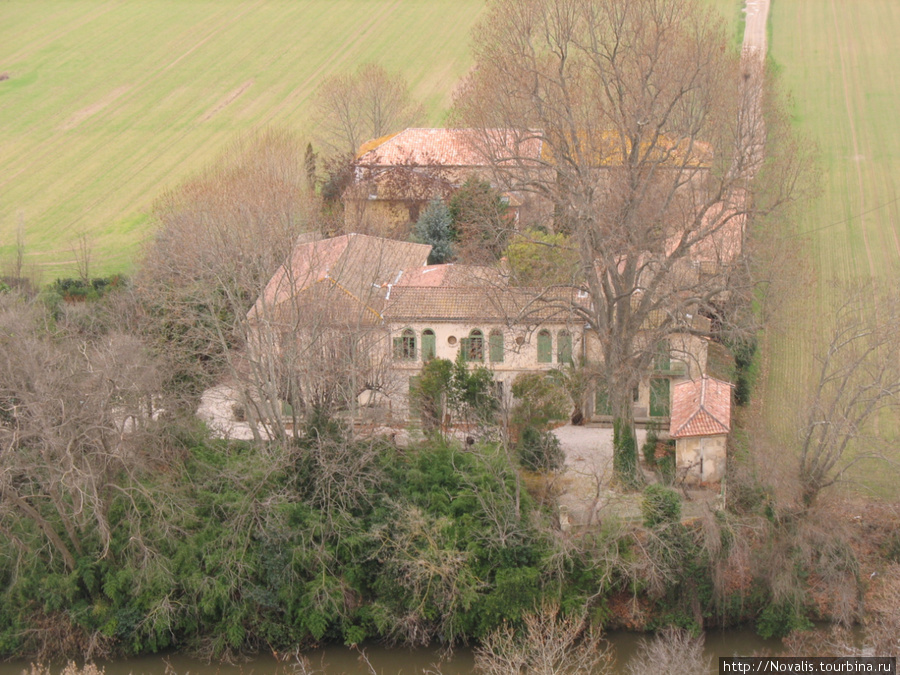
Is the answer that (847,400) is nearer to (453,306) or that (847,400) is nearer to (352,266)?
(453,306)

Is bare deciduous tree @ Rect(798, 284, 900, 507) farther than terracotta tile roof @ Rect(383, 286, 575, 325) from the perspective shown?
No

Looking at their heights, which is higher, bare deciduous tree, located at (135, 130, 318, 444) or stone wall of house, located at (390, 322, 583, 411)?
bare deciduous tree, located at (135, 130, 318, 444)

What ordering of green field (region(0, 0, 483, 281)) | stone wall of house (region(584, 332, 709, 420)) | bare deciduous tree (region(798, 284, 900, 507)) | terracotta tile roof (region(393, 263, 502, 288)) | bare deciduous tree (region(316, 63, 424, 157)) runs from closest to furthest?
Result: bare deciduous tree (region(798, 284, 900, 507)), terracotta tile roof (region(393, 263, 502, 288)), stone wall of house (region(584, 332, 709, 420)), green field (region(0, 0, 483, 281)), bare deciduous tree (region(316, 63, 424, 157))

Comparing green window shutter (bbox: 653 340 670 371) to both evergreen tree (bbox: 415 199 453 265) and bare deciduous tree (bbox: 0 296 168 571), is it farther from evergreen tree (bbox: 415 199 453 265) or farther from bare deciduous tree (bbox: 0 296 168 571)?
bare deciduous tree (bbox: 0 296 168 571)

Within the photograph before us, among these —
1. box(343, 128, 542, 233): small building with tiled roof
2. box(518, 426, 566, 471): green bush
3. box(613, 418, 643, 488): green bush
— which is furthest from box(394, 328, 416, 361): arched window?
box(343, 128, 542, 233): small building with tiled roof

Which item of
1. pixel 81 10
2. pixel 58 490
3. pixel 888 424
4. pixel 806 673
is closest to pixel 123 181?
pixel 81 10

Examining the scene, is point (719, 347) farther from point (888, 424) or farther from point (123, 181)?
point (123, 181)

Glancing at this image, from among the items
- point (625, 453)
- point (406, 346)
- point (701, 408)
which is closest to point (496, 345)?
point (406, 346)

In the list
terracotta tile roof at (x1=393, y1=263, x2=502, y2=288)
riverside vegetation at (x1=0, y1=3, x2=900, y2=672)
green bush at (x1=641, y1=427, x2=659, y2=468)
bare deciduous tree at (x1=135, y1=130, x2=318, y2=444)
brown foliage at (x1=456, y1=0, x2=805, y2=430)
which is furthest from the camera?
terracotta tile roof at (x1=393, y1=263, x2=502, y2=288)
